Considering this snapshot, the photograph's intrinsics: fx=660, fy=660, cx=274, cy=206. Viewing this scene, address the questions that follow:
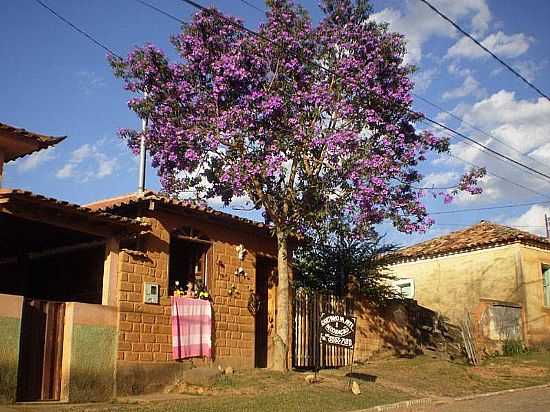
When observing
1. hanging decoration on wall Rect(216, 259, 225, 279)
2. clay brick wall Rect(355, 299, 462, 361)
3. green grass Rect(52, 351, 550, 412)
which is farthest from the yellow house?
hanging decoration on wall Rect(216, 259, 225, 279)

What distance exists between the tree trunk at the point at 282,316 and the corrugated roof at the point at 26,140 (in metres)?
5.35

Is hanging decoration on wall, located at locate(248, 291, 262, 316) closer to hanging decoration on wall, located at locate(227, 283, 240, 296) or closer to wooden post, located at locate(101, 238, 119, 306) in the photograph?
hanging decoration on wall, located at locate(227, 283, 240, 296)

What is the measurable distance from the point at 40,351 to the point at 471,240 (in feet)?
60.2

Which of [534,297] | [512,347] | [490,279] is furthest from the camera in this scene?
[490,279]

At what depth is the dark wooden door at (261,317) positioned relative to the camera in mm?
16562

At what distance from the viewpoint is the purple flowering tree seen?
13898mm

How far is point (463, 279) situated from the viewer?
82.4ft

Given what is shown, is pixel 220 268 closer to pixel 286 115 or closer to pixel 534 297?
pixel 286 115

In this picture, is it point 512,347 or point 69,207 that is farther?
point 512,347

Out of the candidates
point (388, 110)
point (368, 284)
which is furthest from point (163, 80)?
point (368, 284)

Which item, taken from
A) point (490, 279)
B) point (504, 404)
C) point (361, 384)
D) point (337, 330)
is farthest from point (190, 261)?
point (490, 279)

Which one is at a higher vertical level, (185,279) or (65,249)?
(65,249)

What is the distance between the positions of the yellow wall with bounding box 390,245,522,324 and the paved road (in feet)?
30.5

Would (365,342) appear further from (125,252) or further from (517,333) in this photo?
(125,252)
